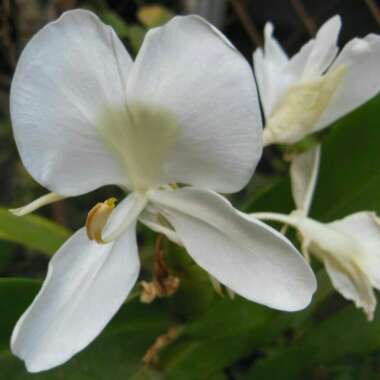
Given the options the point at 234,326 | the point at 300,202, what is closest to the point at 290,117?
the point at 300,202

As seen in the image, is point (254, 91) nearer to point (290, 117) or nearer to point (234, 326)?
point (290, 117)

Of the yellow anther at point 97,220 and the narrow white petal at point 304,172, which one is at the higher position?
the yellow anther at point 97,220

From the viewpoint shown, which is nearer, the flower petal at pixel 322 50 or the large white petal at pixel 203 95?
the large white petal at pixel 203 95

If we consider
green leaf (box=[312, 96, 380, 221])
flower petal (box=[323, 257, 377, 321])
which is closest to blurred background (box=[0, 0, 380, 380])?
green leaf (box=[312, 96, 380, 221])

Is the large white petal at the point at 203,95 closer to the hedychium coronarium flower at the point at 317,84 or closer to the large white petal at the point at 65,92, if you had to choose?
the large white petal at the point at 65,92

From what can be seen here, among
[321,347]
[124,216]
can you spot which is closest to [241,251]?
[124,216]

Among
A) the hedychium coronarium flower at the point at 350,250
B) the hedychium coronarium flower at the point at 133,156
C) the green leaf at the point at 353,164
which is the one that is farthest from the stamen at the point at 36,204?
the green leaf at the point at 353,164

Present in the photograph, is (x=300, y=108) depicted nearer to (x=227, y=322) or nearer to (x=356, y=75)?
(x=356, y=75)
